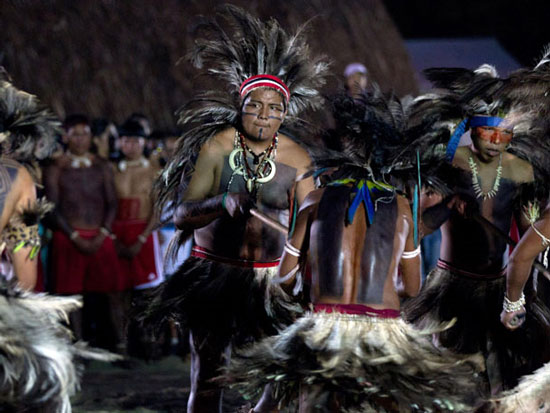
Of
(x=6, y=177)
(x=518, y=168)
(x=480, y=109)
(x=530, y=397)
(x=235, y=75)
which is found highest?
(x=235, y=75)

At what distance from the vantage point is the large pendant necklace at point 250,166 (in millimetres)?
4824

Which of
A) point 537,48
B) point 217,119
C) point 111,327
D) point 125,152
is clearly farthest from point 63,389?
point 537,48

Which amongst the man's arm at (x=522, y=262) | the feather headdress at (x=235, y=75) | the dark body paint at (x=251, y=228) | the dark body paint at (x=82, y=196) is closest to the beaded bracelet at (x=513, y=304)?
the man's arm at (x=522, y=262)

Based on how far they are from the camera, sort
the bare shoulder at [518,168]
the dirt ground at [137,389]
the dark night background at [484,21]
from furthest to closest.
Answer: the dark night background at [484,21], the dirt ground at [137,389], the bare shoulder at [518,168]

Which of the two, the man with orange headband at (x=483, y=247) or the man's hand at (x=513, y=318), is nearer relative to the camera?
the man's hand at (x=513, y=318)

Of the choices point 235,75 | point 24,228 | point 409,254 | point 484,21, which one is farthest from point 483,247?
point 484,21

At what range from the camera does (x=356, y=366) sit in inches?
141

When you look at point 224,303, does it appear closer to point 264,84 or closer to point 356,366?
point 264,84

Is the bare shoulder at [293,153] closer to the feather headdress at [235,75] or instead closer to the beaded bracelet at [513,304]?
the feather headdress at [235,75]

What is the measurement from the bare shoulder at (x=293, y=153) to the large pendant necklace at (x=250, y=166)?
80mm

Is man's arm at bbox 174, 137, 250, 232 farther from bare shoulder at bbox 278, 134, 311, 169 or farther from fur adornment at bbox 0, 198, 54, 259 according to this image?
fur adornment at bbox 0, 198, 54, 259

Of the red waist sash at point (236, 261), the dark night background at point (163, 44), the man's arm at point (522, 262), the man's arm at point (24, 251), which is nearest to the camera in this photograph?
the man's arm at point (522, 262)

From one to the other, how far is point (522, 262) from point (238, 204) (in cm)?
133

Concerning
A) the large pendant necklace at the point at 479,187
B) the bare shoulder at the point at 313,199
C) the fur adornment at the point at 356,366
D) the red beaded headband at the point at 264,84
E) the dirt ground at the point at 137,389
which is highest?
the red beaded headband at the point at 264,84
